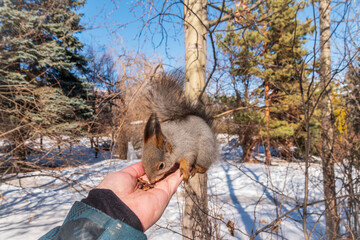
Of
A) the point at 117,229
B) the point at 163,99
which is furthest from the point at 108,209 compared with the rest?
the point at 163,99

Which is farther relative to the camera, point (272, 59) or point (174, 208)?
point (272, 59)

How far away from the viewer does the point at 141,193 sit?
1.15 meters

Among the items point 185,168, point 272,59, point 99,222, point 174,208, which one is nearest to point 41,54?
point 174,208

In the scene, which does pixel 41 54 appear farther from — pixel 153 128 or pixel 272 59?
pixel 272 59

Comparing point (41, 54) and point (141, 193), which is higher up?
point (41, 54)

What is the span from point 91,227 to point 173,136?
0.65m

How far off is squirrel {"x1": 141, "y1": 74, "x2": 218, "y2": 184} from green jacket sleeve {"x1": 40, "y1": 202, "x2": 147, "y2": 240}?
1.50 feet

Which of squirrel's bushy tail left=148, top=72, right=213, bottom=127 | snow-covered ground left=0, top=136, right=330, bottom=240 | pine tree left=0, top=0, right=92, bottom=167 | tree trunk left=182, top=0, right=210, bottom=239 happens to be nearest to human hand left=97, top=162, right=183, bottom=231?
squirrel's bushy tail left=148, top=72, right=213, bottom=127

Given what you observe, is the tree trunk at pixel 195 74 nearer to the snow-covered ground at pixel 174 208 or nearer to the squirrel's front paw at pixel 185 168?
the snow-covered ground at pixel 174 208

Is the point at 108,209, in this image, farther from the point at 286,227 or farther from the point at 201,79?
the point at 286,227

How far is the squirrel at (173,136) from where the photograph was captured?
120 centimetres

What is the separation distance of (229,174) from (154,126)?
5701 millimetres

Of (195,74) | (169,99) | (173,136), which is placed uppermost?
(195,74)

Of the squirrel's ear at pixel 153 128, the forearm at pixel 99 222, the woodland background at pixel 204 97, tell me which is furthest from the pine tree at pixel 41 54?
the forearm at pixel 99 222
